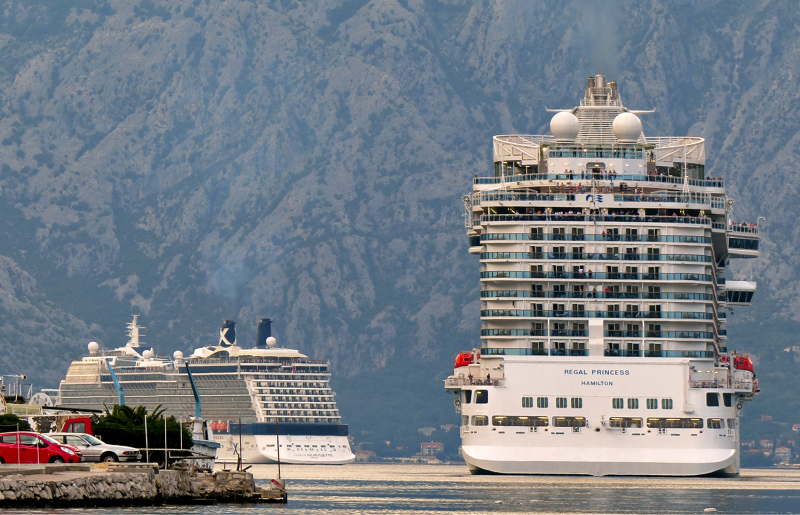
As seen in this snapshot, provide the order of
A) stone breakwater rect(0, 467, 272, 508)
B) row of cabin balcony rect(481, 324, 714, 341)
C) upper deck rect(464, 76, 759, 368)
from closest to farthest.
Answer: stone breakwater rect(0, 467, 272, 508)
row of cabin balcony rect(481, 324, 714, 341)
upper deck rect(464, 76, 759, 368)

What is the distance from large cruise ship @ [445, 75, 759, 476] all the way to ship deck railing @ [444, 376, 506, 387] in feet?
0.36

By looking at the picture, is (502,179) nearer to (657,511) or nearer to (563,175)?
(563,175)

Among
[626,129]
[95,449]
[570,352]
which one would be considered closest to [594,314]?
[570,352]

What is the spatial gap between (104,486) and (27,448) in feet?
13.0

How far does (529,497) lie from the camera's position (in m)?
92.9

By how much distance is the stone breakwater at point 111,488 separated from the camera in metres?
65.1

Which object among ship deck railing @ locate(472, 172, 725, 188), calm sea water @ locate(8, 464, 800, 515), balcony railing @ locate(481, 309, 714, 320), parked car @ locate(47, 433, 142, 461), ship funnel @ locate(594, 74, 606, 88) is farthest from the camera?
ship funnel @ locate(594, 74, 606, 88)

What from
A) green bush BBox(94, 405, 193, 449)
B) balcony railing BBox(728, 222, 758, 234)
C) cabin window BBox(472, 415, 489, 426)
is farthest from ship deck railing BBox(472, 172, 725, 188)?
green bush BBox(94, 405, 193, 449)

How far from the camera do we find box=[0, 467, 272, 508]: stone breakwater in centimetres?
6512

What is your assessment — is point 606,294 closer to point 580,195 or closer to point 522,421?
point 580,195

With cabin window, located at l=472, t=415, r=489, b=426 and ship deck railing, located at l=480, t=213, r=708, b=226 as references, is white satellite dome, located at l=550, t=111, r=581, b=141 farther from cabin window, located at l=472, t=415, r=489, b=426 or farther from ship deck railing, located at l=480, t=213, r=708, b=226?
cabin window, located at l=472, t=415, r=489, b=426

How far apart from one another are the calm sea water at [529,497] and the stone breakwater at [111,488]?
27.9 inches

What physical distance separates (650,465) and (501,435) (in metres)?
8.92

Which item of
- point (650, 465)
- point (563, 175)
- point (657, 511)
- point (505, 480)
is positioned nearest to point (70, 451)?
point (657, 511)
